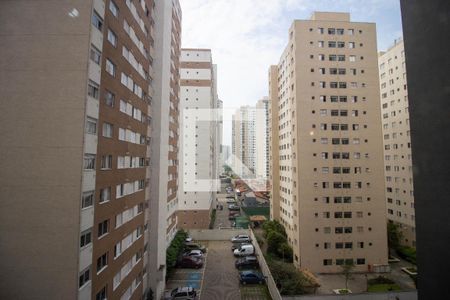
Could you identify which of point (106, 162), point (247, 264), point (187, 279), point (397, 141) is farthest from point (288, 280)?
point (397, 141)

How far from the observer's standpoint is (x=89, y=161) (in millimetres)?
10039

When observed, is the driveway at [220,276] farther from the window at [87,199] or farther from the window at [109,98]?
the window at [109,98]

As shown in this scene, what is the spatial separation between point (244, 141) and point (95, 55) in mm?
71460

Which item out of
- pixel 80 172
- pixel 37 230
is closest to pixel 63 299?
pixel 37 230

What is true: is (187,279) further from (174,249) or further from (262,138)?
(262,138)

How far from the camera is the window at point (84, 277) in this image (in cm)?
942

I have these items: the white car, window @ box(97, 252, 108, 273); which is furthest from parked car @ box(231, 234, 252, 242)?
window @ box(97, 252, 108, 273)

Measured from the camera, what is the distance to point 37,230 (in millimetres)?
8812

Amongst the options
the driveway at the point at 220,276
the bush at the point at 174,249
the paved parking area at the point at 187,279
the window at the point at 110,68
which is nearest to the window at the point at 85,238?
the window at the point at 110,68

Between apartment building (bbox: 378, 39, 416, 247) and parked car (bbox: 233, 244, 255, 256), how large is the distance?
1960 centimetres

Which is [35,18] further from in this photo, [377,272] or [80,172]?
[377,272]

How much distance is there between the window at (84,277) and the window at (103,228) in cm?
144

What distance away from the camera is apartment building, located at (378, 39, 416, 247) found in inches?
1286

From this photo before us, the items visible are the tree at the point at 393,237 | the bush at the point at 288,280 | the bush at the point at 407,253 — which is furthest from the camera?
→ the tree at the point at 393,237
